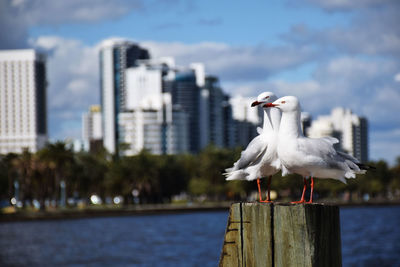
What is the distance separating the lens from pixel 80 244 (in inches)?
2670

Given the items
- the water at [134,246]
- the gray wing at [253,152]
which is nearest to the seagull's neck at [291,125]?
the gray wing at [253,152]

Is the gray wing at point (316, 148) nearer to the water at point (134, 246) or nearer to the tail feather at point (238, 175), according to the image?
the tail feather at point (238, 175)

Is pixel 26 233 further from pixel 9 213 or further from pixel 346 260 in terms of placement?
pixel 346 260

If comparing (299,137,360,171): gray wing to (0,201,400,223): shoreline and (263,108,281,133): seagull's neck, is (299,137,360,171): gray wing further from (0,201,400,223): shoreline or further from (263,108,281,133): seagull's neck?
(0,201,400,223): shoreline

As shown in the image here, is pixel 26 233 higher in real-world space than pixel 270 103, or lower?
lower

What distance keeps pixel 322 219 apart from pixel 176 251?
54393 millimetres

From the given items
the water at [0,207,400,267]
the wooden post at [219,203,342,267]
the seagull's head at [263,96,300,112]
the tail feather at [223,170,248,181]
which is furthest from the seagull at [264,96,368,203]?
the water at [0,207,400,267]

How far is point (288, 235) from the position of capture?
176 inches

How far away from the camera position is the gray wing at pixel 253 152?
601 cm

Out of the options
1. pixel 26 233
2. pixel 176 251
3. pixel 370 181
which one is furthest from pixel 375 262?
pixel 370 181

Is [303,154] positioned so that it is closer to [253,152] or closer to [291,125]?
[291,125]

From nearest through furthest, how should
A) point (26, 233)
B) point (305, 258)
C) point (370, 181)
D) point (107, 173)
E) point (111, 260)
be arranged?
point (305, 258) → point (111, 260) → point (26, 233) → point (107, 173) → point (370, 181)

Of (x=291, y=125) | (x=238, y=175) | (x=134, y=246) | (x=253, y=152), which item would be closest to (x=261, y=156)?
(x=253, y=152)

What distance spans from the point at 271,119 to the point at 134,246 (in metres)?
59.9
